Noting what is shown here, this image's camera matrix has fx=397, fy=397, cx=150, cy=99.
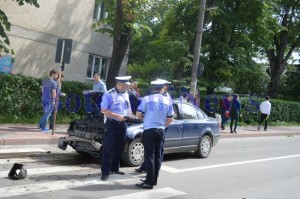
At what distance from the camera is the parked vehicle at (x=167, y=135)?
828 cm

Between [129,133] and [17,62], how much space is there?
1133 cm

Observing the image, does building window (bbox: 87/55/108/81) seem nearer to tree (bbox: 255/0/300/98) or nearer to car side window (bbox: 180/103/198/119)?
car side window (bbox: 180/103/198/119)

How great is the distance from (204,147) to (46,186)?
512 centimetres

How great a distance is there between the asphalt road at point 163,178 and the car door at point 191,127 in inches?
17.9

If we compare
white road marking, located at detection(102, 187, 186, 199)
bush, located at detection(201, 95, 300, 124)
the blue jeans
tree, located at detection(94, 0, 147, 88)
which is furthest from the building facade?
white road marking, located at detection(102, 187, 186, 199)

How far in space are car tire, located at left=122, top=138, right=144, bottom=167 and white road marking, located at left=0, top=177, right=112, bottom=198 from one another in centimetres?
117

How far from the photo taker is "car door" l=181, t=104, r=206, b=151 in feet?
31.8

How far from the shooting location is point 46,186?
21.2 feet

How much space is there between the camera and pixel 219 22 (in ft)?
70.9

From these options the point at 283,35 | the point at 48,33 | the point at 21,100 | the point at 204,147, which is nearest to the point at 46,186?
the point at 204,147

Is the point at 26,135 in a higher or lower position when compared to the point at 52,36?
lower

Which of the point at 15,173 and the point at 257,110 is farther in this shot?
the point at 257,110

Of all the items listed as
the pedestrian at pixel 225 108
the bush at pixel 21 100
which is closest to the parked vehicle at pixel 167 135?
the bush at pixel 21 100

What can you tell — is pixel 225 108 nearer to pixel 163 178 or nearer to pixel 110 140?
pixel 163 178
